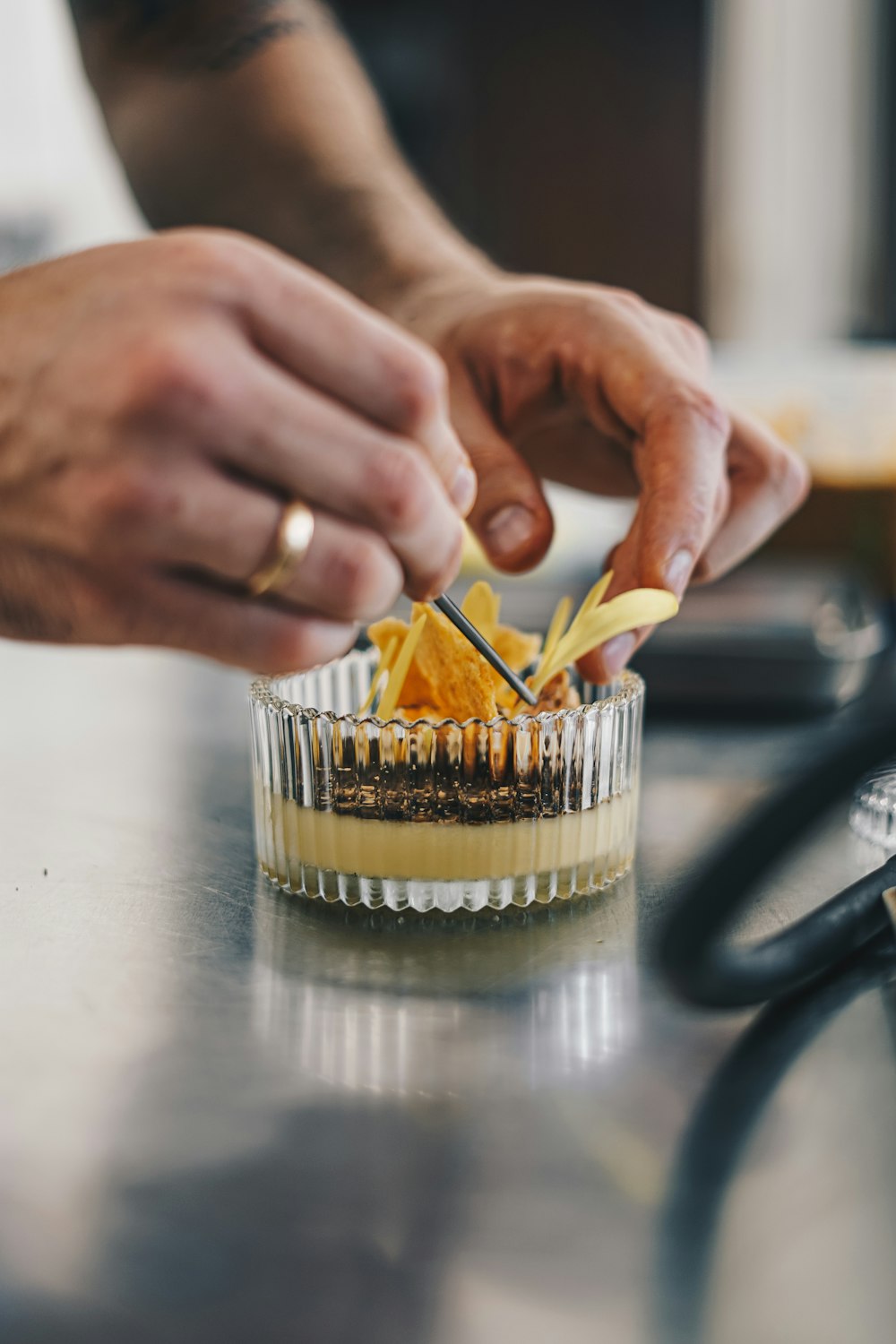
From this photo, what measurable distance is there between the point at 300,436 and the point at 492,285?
612 mm

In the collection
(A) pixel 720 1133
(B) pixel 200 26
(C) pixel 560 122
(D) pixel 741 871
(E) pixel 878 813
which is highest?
(B) pixel 200 26

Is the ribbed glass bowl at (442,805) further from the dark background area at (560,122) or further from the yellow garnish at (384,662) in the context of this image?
the dark background area at (560,122)

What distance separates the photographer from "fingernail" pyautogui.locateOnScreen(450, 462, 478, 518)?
1.74 ft

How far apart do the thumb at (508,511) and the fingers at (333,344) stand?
1.22 ft

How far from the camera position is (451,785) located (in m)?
0.63

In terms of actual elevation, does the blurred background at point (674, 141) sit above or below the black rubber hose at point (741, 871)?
below

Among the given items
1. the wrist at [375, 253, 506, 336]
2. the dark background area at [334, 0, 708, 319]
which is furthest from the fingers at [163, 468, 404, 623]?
the dark background area at [334, 0, 708, 319]

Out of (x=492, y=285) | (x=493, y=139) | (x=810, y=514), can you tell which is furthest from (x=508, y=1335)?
(x=493, y=139)

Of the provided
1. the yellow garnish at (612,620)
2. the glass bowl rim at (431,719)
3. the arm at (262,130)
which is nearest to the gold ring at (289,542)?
the glass bowl rim at (431,719)

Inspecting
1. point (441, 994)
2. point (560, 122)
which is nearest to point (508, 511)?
point (441, 994)

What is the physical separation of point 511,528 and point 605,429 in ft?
0.44

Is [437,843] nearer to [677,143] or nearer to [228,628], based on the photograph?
[228,628]

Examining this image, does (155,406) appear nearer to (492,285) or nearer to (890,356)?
(492,285)

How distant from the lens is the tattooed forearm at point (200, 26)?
1.29 m
